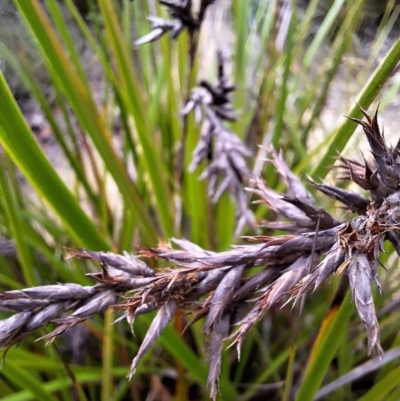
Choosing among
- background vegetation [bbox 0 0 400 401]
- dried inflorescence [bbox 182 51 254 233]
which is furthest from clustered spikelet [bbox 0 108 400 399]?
dried inflorescence [bbox 182 51 254 233]

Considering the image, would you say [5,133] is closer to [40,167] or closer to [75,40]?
[40,167]

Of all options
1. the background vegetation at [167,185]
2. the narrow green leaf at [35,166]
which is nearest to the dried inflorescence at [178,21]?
the background vegetation at [167,185]

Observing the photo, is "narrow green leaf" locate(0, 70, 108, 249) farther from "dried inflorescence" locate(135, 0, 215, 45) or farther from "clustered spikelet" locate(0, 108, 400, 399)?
"dried inflorescence" locate(135, 0, 215, 45)

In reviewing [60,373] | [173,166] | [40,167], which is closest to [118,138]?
[173,166]

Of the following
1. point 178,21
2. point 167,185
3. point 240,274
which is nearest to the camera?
point 240,274

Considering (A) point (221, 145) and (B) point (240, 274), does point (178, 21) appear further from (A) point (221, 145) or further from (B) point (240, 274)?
(B) point (240, 274)

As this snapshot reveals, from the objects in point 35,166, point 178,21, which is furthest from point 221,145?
point 35,166
